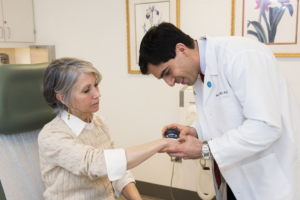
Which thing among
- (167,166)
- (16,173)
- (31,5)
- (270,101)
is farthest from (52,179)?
(31,5)

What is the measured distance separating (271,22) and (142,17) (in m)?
1.11

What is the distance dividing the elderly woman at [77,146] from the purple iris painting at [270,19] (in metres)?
1.43

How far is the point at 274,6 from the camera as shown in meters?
2.17

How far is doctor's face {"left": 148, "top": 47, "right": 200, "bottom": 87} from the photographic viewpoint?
4.05ft

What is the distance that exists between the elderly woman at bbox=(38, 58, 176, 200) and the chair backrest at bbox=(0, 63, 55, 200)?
0.42 ft

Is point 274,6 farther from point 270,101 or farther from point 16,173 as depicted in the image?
point 16,173

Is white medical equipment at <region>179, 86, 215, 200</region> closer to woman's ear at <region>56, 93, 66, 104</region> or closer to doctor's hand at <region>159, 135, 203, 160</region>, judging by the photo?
doctor's hand at <region>159, 135, 203, 160</region>

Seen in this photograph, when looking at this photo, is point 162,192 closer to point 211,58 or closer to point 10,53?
point 211,58

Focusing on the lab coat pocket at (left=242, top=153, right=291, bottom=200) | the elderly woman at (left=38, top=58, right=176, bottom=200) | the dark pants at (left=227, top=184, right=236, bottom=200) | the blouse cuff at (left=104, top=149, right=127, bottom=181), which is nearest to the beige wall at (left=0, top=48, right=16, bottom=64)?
the elderly woman at (left=38, top=58, right=176, bottom=200)

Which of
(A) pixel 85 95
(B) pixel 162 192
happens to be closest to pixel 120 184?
(A) pixel 85 95

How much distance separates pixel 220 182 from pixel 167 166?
4.42ft

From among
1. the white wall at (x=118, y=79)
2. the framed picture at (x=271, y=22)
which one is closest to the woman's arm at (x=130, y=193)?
the white wall at (x=118, y=79)

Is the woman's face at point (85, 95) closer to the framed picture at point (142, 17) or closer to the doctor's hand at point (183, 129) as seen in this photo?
the doctor's hand at point (183, 129)

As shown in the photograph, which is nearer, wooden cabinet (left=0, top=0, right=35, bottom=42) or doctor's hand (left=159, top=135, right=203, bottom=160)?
doctor's hand (left=159, top=135, right=203, bottom=160)
